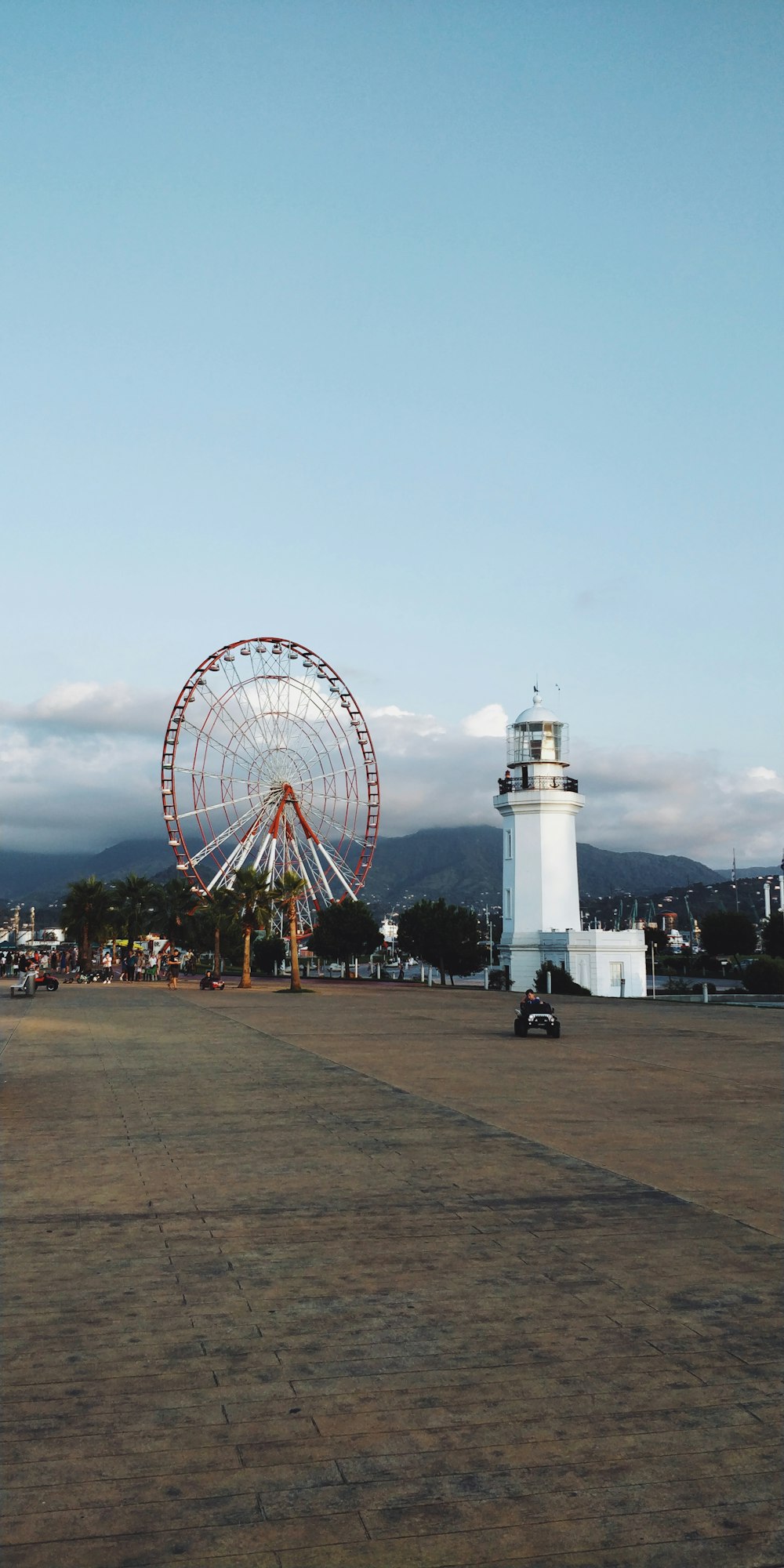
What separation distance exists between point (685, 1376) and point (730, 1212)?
3.82m

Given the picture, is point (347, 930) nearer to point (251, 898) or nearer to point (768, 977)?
point (251, 898)

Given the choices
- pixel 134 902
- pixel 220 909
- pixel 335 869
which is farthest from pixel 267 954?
pixel 220 909

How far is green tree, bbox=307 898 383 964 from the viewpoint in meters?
96.3

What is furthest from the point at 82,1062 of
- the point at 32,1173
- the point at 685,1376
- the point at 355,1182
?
the point at 685,1376

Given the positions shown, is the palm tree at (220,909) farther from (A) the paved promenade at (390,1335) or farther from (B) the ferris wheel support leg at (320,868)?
(A) the paved promenade at (390,1335)

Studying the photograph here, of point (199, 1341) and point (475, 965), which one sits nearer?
point (199, 1341)

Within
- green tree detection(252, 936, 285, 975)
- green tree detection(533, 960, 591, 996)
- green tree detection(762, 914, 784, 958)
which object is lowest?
green tree detection(533, 960, 591, 996)

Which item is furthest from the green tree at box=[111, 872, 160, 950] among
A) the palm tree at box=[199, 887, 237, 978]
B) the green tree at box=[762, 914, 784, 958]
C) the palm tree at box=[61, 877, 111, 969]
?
the green tree at box=[762, 914, 784, 958]

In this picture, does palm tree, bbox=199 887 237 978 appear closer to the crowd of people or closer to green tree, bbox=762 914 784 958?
the crowd of people

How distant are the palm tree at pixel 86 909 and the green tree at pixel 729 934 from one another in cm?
6557

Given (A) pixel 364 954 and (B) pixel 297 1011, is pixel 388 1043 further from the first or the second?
(A) pixel 364 954

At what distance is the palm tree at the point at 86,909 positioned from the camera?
8750 cm

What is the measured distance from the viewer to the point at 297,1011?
38.4 metres

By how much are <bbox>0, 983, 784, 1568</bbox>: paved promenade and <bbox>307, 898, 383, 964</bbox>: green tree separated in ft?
265
